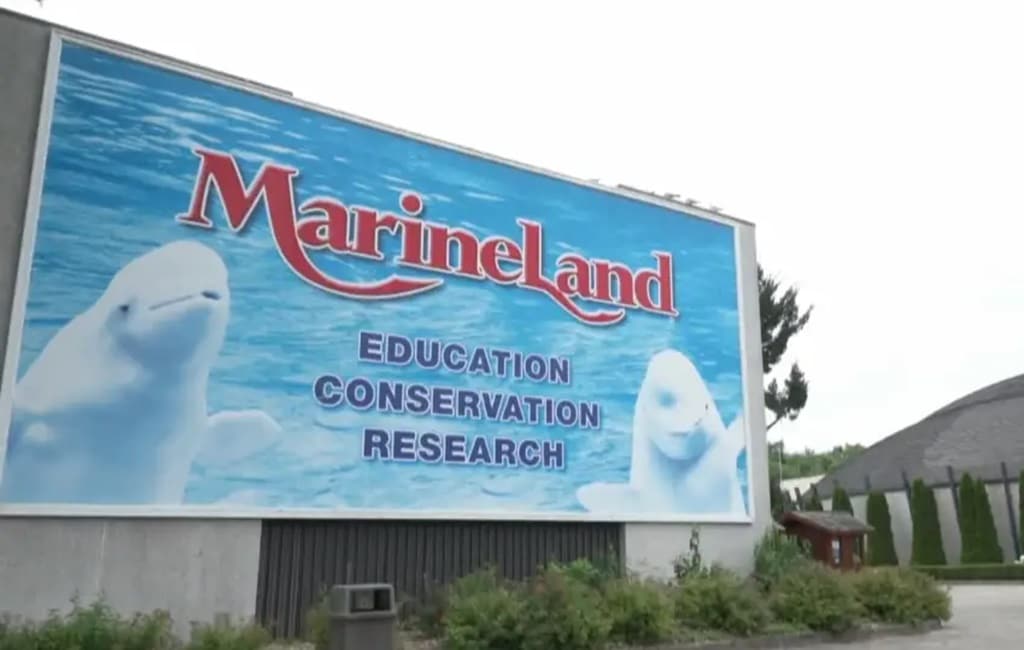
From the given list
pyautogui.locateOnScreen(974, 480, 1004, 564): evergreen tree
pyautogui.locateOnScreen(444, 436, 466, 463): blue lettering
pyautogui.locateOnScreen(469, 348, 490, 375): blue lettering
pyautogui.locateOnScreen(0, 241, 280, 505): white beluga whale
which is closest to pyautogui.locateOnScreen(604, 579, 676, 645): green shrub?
pyautogui.locateOnScreen(444, 436, 466, 463): blue lettering

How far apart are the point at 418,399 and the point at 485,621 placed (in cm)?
381

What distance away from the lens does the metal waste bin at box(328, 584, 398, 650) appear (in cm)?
960

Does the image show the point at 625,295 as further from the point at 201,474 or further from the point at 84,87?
the point at 84,87

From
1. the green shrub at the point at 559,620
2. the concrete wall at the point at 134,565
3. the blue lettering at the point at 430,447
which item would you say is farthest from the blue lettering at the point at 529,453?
the concrete wall at the point at 134,565

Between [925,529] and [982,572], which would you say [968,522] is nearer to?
[925,529]

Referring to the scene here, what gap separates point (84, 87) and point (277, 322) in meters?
4.02

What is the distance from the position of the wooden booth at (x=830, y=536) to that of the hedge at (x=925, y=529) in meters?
22.2

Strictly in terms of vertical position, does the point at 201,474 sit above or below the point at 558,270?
below

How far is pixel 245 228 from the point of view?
12.7 meters

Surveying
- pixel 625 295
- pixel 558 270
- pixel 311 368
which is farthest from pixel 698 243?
pixel 311 368

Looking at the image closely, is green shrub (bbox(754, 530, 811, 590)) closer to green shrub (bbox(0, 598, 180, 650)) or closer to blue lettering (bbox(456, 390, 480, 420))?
blue lettering (bbox(456, 390, 480, 420))

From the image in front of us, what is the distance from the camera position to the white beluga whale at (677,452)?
15.7 meters

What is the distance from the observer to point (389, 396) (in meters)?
13.4

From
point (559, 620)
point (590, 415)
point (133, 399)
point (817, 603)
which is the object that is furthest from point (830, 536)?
point (133, 399)
